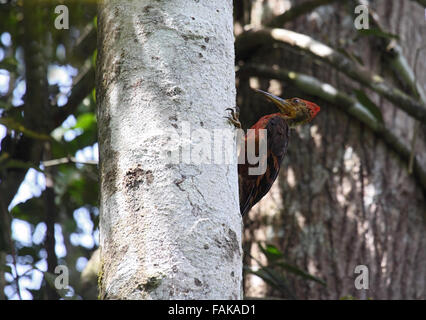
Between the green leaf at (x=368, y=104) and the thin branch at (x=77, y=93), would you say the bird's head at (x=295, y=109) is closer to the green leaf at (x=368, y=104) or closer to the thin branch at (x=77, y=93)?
the green leaf at (x=368, y=104)

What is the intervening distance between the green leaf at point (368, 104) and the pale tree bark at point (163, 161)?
7.49 ft

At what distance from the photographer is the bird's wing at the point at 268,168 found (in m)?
4.38

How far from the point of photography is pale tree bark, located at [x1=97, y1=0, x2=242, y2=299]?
72.4 inches

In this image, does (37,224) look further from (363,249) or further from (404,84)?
(404,84)

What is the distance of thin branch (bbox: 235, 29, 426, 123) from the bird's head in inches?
14.5

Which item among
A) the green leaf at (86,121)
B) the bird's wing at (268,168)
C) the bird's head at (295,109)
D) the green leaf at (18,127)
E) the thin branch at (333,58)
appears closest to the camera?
the green leaf at (18,127)

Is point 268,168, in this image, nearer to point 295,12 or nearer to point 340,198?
point 340,198

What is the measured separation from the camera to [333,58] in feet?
14.6

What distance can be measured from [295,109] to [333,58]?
0.49 metres

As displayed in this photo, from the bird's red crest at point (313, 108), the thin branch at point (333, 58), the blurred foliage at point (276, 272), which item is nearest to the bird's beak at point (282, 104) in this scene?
the bird's red crest at point (313, 108)

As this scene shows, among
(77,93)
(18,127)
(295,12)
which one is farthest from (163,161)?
(295,12)

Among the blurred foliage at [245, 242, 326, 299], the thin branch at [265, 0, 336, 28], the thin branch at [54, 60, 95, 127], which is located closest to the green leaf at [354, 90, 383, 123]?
the thin branch at [265, 0, 336, 28]

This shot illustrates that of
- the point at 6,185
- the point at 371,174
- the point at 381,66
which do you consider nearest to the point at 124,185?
the point at 6,185

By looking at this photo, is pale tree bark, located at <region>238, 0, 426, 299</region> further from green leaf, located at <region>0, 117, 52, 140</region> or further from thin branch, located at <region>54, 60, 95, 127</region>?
green leaf, located at <region>0, 117, 52, 140</region>
